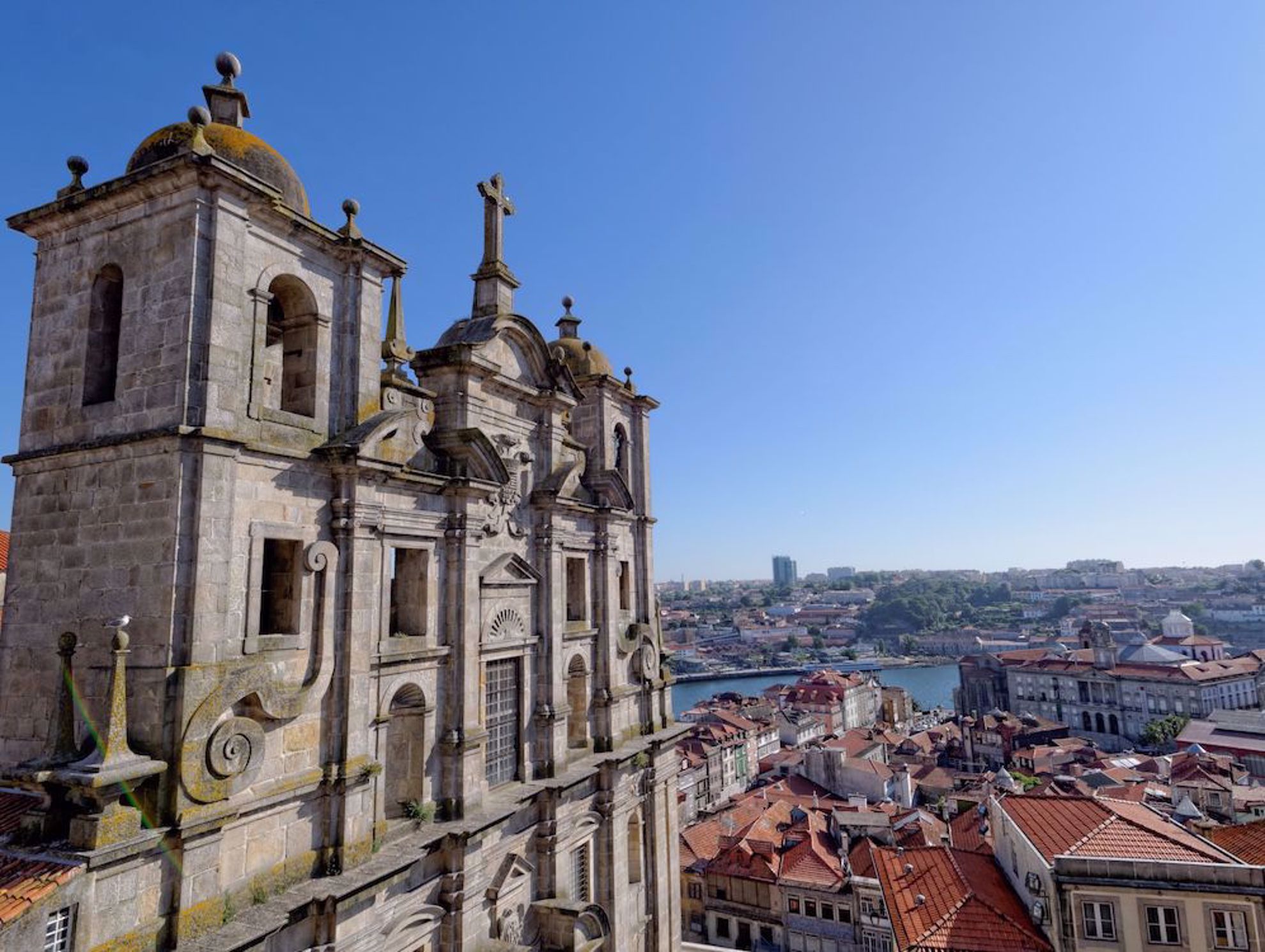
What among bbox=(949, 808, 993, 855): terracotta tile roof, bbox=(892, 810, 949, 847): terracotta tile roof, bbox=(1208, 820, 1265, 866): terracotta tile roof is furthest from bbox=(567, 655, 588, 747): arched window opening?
bbox=(892, 810, 949, 847): terracotta tile roof

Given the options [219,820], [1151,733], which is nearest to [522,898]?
[219,820]

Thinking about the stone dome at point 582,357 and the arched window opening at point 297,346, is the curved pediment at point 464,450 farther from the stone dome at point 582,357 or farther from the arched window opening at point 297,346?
the stone dome at point 582,357

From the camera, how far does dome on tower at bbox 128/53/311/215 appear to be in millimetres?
13617

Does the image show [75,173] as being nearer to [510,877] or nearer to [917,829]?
[510,877]

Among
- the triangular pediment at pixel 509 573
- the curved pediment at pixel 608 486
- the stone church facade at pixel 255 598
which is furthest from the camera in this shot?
the curved pediment at pixel 608 486

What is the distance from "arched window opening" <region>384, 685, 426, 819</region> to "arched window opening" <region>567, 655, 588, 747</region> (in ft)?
24.4

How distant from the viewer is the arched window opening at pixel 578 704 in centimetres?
2372

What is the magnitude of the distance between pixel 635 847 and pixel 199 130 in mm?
23563

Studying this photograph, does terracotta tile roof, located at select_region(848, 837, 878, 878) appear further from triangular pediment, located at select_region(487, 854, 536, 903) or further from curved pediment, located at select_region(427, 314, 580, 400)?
curved pediment, located at select_region(427, 314, 580, 400)

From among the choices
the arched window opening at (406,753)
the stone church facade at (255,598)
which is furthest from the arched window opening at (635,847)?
the arched window opening at (406,753)

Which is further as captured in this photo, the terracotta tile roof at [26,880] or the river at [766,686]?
the river at [766,686]

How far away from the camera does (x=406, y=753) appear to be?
16750 millimetres

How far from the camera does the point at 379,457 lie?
48.6 feet

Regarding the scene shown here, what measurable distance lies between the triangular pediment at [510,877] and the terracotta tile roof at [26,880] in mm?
10080
